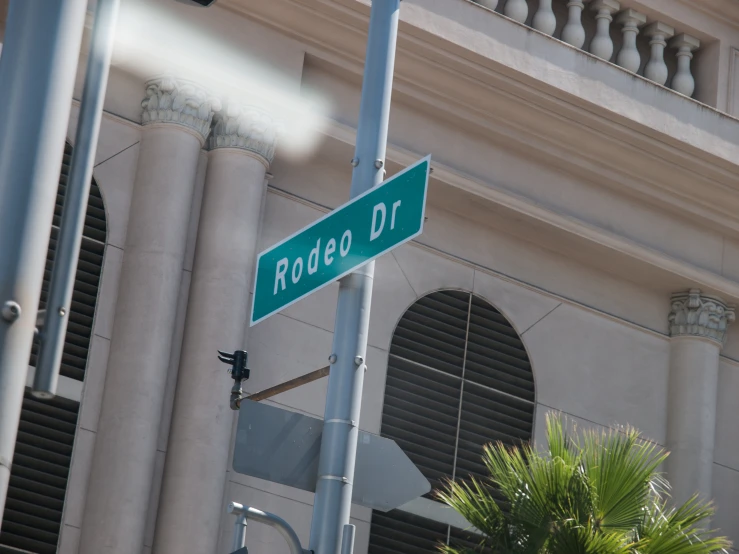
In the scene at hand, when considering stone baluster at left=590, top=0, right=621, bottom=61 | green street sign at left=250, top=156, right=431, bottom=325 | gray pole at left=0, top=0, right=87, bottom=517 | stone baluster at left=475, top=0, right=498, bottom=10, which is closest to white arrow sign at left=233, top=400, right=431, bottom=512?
green street sign at left=250, top=156, right=431, bottom=325

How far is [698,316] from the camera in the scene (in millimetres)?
15953

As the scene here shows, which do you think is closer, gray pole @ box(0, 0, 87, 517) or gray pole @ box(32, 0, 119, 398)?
gray pole @ box(0, 0, 87, 517)

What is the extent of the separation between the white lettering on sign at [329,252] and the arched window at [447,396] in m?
7.57

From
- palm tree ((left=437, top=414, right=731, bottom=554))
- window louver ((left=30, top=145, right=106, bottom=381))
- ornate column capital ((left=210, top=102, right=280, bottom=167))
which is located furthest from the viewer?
ornate column capital ((left=210, top=102, right=280, bottom=167))

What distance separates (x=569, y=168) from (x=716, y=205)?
1892 millimetres

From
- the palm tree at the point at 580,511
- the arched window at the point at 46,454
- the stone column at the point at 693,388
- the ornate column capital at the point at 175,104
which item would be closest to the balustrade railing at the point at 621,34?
the stone column at the point at 693,388

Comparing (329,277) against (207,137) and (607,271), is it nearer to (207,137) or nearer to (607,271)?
(207,137)

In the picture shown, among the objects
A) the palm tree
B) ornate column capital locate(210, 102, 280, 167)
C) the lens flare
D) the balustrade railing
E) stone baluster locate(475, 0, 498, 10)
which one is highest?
the balustrade railing

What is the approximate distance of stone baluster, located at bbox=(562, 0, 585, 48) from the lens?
15578mm

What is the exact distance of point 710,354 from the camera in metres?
16.0

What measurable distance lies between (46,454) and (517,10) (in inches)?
278

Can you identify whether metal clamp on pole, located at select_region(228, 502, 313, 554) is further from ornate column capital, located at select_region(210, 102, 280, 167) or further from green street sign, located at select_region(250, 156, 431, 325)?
ornate column capital, located at select_region(210, 102, 280, 167)

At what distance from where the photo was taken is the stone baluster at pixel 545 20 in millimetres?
15383

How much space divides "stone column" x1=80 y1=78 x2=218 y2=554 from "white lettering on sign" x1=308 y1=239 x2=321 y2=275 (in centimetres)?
586
